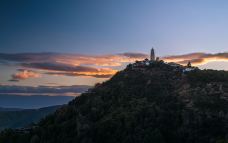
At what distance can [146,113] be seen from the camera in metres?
149

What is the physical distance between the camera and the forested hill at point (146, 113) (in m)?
135

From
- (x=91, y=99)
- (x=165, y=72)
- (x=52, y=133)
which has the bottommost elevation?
(x=52, y=133)

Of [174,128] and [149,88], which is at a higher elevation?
[149,88]

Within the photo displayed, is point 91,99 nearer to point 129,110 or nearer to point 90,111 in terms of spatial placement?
point 90,111

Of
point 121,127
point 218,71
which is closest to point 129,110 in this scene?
point 121,127

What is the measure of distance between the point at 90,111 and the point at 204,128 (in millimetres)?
54811

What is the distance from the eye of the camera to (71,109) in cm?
17462

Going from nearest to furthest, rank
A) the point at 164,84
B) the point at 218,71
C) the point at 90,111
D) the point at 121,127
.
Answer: the point at 121,127 < the point at 90,111 < the point at 164,84 < the point at 218,71

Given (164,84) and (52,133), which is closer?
(52,133)

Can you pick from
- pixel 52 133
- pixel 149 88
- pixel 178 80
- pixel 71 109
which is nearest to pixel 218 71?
pixel 178 80

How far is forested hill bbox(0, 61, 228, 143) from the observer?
135125mm

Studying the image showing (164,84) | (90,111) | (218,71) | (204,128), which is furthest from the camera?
(218,71)

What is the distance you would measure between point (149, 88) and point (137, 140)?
44592mm

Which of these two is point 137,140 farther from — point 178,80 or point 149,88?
point 178,80
